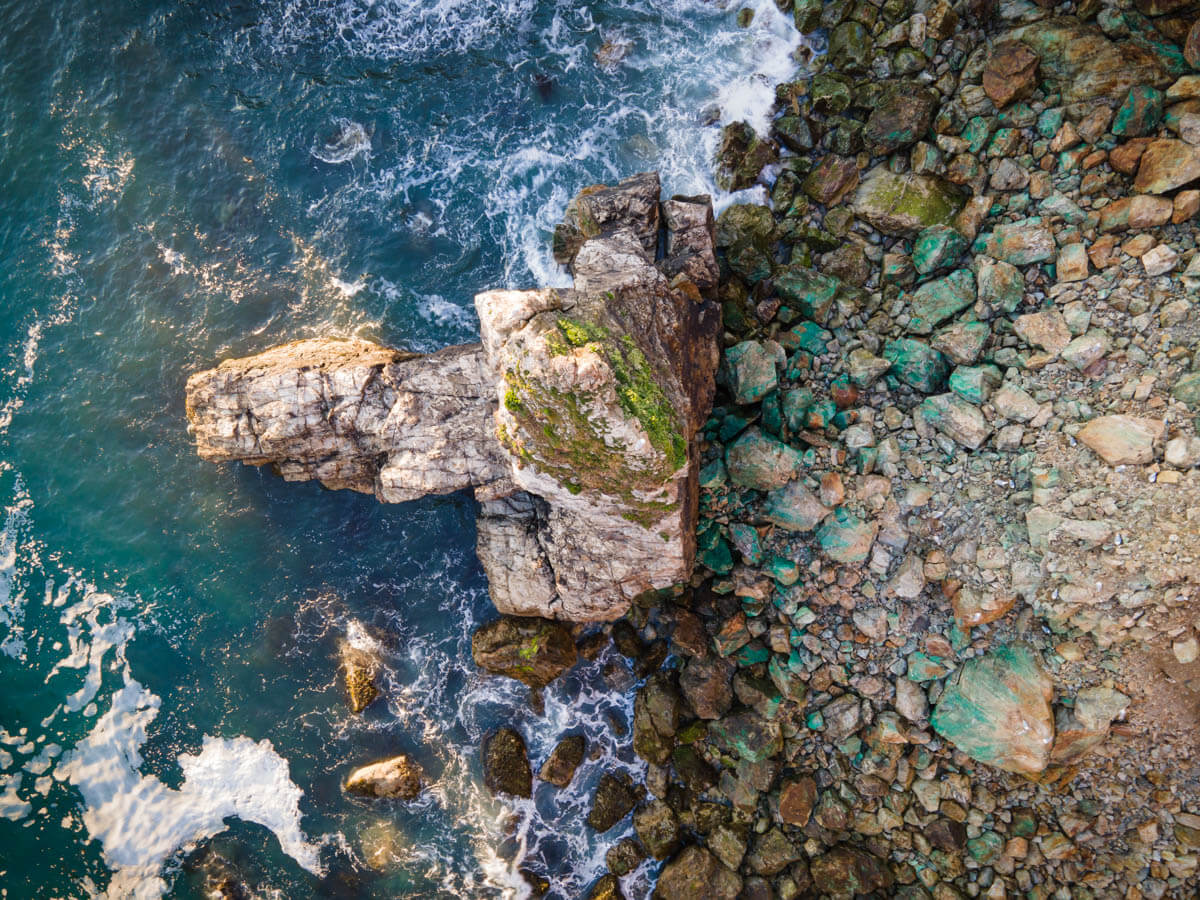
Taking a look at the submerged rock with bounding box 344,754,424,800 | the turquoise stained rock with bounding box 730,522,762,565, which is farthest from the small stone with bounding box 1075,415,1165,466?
the submerged rock with bounding box 344,754,424,800

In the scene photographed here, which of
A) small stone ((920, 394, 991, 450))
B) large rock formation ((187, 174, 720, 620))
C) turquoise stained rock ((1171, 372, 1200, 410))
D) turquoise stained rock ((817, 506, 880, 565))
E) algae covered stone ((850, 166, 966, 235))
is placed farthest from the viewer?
algae covered stone ((850, 166, 966, 235))

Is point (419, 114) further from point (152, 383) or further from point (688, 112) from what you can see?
point (152, 383)

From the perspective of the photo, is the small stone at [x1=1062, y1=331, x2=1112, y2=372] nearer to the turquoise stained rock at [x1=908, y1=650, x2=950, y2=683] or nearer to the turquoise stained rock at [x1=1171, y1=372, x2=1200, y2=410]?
the turquoise stained rock at [x1=1171, y1=372, x2=1200, y2=410]

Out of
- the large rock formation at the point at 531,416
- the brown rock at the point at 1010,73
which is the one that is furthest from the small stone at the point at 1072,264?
the large rock formation at the point at 531,416

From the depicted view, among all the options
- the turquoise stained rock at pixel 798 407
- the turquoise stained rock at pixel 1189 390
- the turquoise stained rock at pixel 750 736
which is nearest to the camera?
the turquoise stained rock at pixel 1189 390

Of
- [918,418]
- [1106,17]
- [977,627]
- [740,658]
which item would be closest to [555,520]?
[740,658]

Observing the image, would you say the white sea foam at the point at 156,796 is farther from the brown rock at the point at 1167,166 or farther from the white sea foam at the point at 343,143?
the brown rock at the point at 1167,166

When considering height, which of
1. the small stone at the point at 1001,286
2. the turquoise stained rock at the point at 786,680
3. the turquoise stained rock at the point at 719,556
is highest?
the small stone at the point at 1001,286

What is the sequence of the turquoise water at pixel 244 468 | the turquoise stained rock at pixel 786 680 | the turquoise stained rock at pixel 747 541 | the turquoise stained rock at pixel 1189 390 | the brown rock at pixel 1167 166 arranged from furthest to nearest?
the turquoise water at pixel 244 468, the turquoise stained rock at pixel 786 680, the turquoise stained rock at pixel 747 541, the brown rock at pixel 1167 166, the turquoise stained rock at pixel 1189 390
